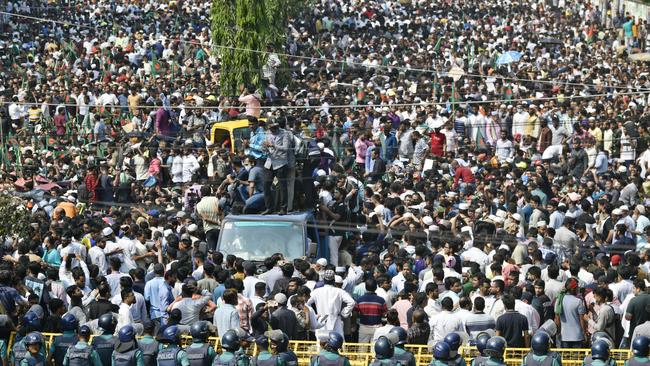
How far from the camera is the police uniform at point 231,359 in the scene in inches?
→ 503

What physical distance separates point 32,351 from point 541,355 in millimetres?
4494

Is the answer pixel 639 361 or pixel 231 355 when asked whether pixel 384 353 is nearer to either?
pixel 231 355

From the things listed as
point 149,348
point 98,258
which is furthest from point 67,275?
point 149,348

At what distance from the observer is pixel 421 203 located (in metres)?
21.5

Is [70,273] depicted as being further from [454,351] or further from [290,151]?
[454,351]

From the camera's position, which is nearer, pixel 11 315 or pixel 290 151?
pixel 11 315

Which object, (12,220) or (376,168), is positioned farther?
(376,168)

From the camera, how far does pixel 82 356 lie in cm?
1335

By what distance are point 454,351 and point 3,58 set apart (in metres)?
25.3

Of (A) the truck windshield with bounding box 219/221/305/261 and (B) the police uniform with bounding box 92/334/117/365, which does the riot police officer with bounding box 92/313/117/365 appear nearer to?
(B) the police uniform with bounding box 92/334/117/365

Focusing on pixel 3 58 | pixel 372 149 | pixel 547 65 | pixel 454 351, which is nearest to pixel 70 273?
pixel 454 351

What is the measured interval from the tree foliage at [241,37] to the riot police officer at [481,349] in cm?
2011

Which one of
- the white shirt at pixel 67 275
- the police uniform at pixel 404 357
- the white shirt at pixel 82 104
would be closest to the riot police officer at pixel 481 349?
the police uniform at pixel 404 357

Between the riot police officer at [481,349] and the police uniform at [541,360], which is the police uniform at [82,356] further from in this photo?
the police uniform at [541,360]
